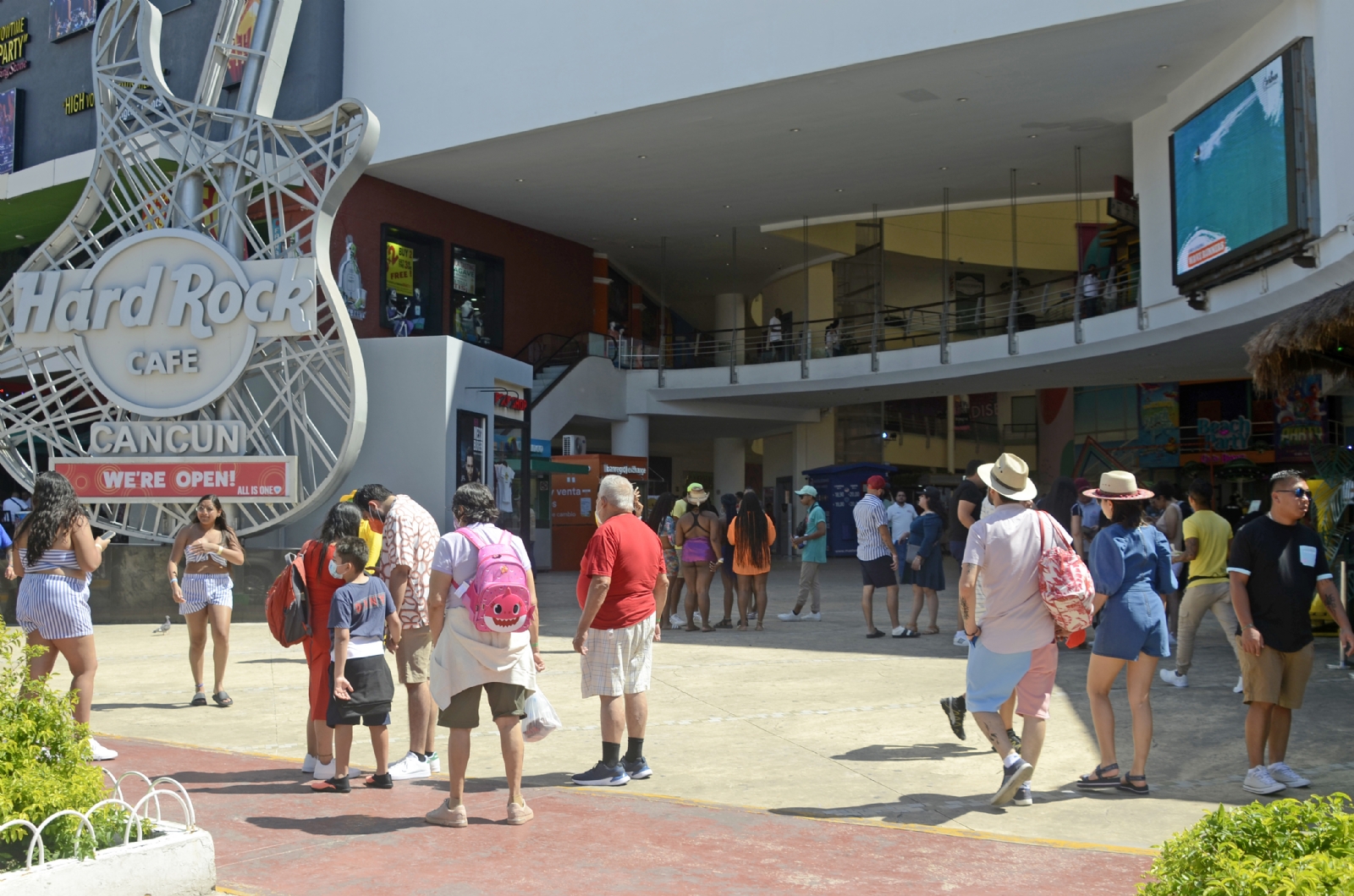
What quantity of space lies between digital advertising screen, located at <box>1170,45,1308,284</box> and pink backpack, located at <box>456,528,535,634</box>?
13029 mm

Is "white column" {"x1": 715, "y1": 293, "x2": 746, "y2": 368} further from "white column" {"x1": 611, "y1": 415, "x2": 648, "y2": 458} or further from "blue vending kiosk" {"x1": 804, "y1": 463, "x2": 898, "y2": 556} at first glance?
"white column" {"x1": 611, "y1": 415, "x2": 648, "y2": 458}

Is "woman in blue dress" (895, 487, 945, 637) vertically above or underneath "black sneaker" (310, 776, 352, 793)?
above

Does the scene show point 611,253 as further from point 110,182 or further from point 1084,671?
point 1084,671

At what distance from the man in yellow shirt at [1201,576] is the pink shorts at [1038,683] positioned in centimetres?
339

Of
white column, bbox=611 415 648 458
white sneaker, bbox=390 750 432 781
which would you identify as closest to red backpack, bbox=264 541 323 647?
white sneaker, bbox=390 750 432 781

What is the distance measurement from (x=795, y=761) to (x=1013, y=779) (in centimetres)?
146

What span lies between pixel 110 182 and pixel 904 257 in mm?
21541

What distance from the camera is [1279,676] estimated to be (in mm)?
5656

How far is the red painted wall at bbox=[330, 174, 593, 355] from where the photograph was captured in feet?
73.5

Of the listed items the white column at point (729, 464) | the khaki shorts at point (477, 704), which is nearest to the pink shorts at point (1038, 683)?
the khaki shorts at point (477, 704)

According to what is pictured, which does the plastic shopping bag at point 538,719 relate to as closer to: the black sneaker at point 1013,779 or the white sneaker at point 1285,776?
the black sneaker at point 1013,779

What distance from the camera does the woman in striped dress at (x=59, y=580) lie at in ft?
20.7

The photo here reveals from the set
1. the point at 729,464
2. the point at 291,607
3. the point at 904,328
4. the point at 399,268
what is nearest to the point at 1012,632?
the point at 291,607

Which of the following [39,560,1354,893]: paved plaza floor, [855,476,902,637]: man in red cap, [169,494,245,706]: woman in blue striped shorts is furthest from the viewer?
[855,476,902,637]: man in red cap
